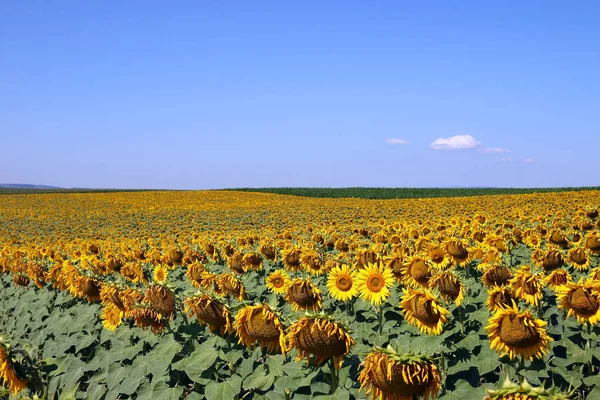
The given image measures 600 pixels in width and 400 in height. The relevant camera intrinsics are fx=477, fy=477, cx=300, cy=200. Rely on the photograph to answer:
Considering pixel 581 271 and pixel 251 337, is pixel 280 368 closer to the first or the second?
pixel 251 337

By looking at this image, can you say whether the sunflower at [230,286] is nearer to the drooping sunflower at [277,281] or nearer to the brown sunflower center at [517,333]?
the drooping sunflower at [277,281]

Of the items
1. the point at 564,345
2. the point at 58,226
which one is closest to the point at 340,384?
the point at 564,345

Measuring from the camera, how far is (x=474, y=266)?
7742 mm

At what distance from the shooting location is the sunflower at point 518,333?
3.47 metres

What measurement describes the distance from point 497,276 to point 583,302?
1.19 metres

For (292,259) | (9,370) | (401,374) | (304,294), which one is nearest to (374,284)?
(304,294)

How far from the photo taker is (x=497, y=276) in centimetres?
548

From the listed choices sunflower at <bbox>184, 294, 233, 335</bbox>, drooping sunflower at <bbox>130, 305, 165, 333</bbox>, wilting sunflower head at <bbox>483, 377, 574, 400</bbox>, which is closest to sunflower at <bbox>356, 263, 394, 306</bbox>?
sunflower at <bbox>184, 294, 233, 335</bbox>

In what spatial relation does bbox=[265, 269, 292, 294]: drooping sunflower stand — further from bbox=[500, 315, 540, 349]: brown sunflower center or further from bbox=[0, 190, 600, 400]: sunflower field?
bbox=[500, 315, 540, 349]: brown sunflower center

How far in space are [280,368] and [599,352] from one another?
2.93 meters

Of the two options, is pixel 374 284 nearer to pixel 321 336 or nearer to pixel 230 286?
pixel 230 286

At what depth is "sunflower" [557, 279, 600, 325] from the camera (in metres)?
4.30

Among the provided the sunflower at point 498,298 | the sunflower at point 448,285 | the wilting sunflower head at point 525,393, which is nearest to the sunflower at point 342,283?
the sunflower at point 448,285

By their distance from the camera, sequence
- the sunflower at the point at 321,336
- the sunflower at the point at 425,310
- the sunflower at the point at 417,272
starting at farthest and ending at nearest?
the sunflower at the point at 417,272 → the sunflower at the point at 425,310 → the sunflower at the point at 321,336
